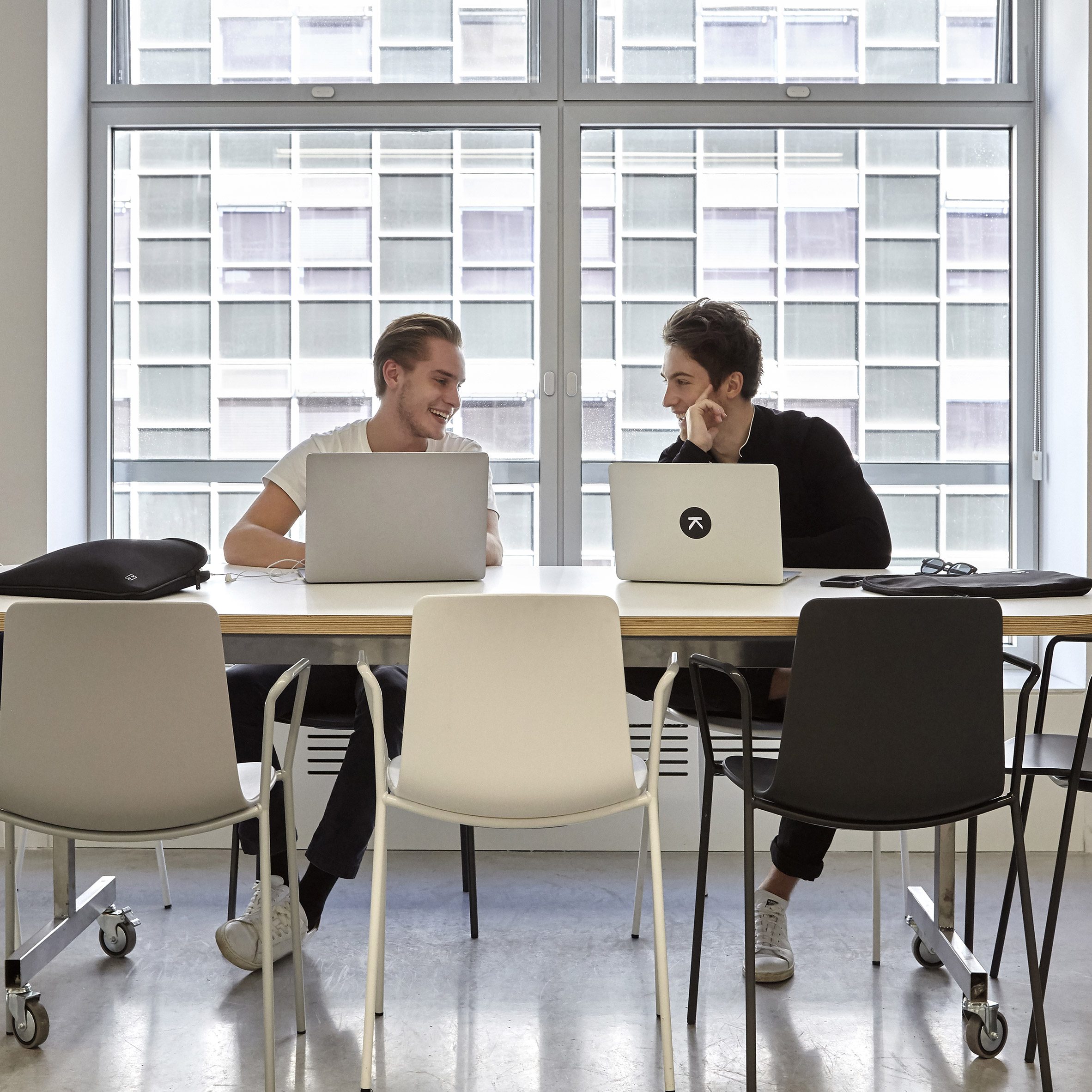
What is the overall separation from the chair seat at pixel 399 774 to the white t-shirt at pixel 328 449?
3.56 ft

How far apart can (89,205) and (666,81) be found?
6.41 ft

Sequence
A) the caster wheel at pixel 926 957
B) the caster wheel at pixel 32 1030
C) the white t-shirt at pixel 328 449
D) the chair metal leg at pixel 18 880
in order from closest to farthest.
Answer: the caster wheel at pixel 32 1030
the chair metal leg at pixel 18 880
the caster wheel at pixel 926 957
the white t-shirt at pixel 328 449

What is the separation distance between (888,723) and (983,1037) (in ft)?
2.34

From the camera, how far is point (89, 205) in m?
3.57

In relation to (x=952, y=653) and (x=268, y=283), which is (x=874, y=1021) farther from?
(x=268, y=283)

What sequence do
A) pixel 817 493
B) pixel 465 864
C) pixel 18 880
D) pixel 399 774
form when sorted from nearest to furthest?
1. pixel 399 774
2. pixel 465 864
3. pixel 817 493
4. pixel 18 880

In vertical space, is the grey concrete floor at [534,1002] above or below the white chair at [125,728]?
below

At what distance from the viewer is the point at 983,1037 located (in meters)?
1.94

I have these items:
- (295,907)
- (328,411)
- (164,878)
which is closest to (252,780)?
(295,907)

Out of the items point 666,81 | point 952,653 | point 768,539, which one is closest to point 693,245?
point 666,81

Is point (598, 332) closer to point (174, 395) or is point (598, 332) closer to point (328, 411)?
point (328, 411)

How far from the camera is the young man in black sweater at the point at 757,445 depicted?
8.82 ft

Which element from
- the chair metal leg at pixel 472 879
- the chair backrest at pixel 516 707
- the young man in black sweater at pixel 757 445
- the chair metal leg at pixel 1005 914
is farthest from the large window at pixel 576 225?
the chair backrest at pixel 516 707

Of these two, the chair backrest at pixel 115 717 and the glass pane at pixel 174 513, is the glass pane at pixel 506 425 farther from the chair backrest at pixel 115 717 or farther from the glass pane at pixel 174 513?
the chair backrest at pixel 115 717
